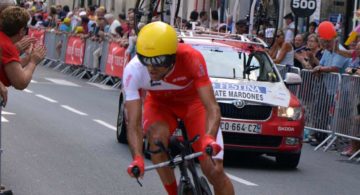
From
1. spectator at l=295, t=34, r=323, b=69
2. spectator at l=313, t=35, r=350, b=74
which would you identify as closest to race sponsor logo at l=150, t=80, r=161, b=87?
spectator at l=313, t=35, r=350, b=74

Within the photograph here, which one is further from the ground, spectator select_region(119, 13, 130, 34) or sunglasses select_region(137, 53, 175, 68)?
sunglasses select_region(137, 53, 175, 68)

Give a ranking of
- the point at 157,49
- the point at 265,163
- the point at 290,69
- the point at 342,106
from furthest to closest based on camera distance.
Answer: the point at 290,69, the point at 342,106, the point at 265,163, the point at 157,49

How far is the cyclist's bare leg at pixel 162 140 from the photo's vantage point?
24.7ft

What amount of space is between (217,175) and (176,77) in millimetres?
764

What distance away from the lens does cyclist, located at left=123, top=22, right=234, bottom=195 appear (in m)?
6.79

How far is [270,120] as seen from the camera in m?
13.2

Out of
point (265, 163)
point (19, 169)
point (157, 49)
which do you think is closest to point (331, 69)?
point (265, 163)

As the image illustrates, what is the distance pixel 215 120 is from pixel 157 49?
26.5 inches

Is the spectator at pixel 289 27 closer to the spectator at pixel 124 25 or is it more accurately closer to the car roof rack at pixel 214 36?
the spectator at pixel 124 25

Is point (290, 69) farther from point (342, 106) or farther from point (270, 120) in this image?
point (270, 120)

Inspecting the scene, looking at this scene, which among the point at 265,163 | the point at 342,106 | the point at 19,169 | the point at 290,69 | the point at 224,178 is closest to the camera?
the point at 224,178

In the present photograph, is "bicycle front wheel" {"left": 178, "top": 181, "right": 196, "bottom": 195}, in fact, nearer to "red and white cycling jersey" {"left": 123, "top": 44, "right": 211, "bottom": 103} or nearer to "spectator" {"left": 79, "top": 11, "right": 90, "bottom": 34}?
"red and white cycling jersey" {"left": 123, "top": 44, "right": 211, "bottom": 103}

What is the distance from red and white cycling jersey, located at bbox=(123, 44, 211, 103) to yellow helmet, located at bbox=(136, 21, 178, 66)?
495 mm

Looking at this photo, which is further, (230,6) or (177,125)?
(230,6)
